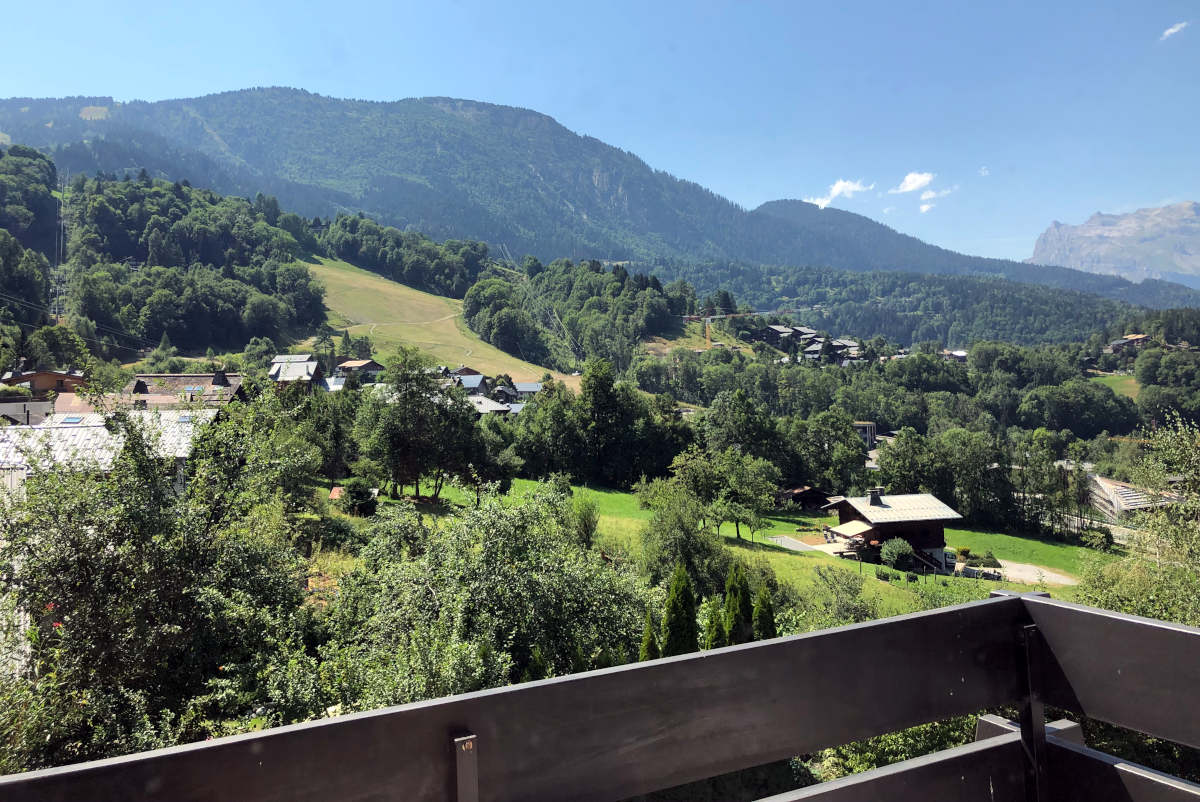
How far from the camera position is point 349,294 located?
110688 mm

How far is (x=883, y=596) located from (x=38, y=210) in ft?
440

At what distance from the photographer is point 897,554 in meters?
35.3

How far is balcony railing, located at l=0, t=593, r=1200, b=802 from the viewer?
1.11 meters

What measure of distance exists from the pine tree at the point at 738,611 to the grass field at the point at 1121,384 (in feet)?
377

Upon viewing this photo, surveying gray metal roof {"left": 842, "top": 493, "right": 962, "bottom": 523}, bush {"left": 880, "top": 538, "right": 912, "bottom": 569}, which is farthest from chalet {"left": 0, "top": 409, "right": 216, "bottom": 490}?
gray metal roof {"left": 842, "top": 493, "right": 962, "bottom": 523}

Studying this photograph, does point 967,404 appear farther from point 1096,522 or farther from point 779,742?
point 779,742

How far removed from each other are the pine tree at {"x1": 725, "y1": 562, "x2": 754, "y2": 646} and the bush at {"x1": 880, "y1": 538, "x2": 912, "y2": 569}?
77.4ft

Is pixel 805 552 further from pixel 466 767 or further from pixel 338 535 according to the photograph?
pixel 466 767

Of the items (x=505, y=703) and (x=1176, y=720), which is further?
(x=1176, y=720)

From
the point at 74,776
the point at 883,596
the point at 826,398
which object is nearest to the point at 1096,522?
the point at 883,596

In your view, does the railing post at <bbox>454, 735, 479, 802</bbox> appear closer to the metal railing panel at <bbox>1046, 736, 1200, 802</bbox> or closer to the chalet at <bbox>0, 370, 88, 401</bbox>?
the metal railing panel at <bbox>1046, 736, 1200, 802</bbox>

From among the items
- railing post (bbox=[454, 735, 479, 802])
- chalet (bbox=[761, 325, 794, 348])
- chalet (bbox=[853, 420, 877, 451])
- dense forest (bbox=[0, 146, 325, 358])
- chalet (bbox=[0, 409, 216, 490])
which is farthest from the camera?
chalet (bbox=[761, 325, 794, 348])

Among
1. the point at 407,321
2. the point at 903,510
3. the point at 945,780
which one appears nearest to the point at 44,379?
the point at 407,321

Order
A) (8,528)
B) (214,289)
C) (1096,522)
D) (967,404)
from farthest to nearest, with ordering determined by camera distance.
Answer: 1. (967,404)
2. (214,289)
3. (1096,522)
4. (8,528)
